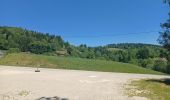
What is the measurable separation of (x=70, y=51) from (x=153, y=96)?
340 ft

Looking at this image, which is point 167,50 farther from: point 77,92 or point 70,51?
point 70,51

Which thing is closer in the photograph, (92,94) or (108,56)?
(92,94)

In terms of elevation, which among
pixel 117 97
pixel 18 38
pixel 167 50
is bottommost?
pixel 117 97

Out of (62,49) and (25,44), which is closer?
(25,44)

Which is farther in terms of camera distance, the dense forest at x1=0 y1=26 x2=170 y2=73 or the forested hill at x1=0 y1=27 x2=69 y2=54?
the forested hill at x1=0 y1=27 x2=69 y2=54

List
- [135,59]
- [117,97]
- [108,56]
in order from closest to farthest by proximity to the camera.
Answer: [117,97]
[135,59]
[108,56]

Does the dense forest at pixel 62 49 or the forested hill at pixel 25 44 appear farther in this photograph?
the forested hill at pixel 25 44

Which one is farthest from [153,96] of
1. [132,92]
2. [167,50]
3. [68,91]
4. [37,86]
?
[167,50]

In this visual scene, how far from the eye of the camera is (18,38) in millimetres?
111938

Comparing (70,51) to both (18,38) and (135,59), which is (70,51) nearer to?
(18,38)

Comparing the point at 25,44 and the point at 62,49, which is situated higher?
the point at 25,44

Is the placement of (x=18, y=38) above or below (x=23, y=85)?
above

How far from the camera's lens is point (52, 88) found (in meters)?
→ 18.1

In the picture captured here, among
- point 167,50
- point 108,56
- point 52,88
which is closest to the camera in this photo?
point 52,88
